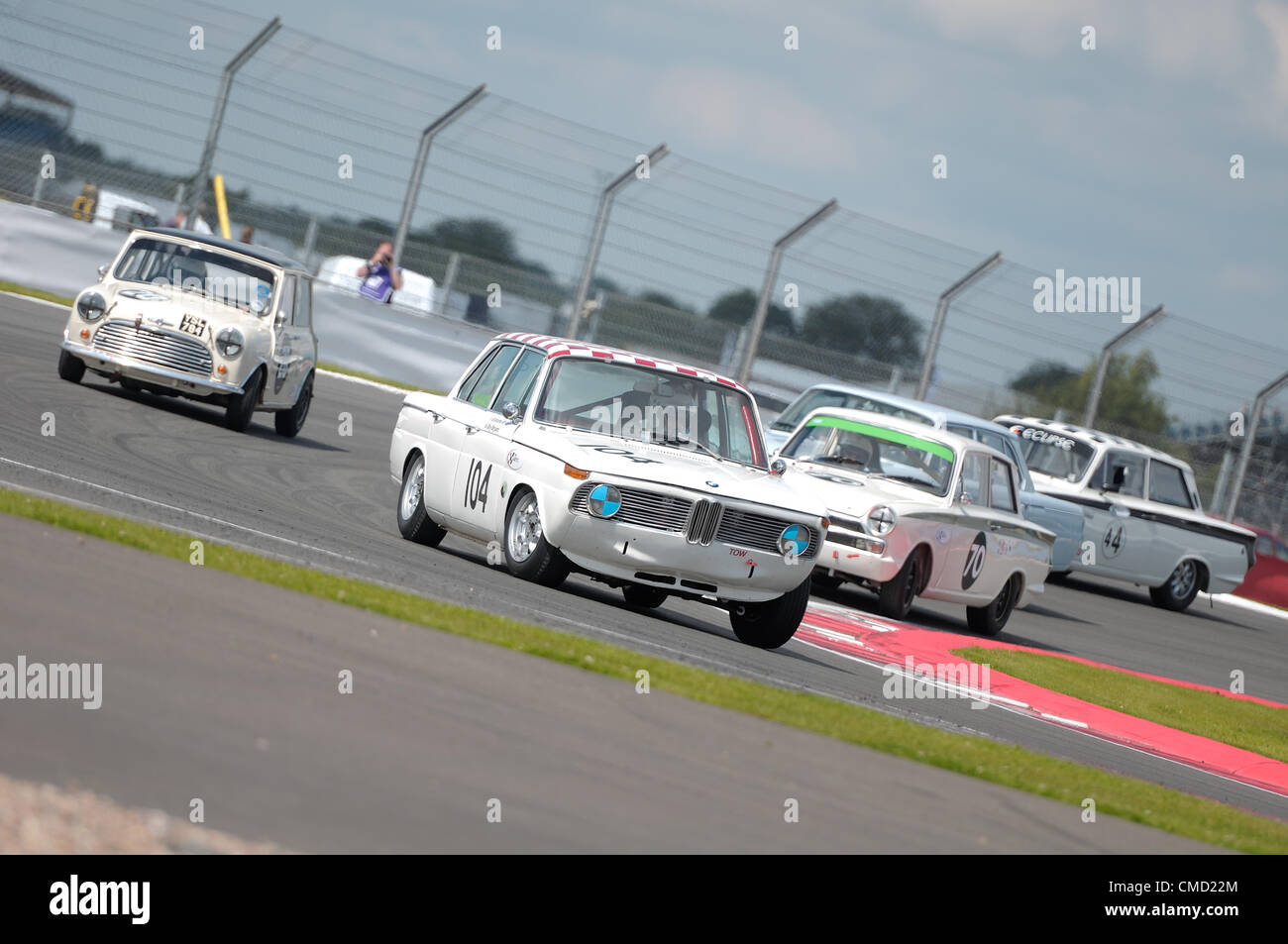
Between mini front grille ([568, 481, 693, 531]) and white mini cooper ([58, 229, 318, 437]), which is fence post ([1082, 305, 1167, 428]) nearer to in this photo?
white mini cooper ([58, 229, 318, 437])

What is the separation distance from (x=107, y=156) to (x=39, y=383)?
347 inches

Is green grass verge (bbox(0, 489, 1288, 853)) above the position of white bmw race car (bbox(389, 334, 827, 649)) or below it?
below

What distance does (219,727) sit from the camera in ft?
17.3

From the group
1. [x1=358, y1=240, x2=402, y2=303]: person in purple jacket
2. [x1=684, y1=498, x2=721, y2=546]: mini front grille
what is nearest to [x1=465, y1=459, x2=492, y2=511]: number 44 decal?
[x1=684, y1=498, x2=721, y2=546]: mini front grille

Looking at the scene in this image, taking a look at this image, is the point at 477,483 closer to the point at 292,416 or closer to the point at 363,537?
the point at 363,537

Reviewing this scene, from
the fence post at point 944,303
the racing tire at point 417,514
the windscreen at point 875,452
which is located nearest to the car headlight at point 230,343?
the racing tire at point 417,514

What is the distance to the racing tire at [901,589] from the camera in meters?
13.6

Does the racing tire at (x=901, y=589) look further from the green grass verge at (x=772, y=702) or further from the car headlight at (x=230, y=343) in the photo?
the car headlight at (x=230, y=343)

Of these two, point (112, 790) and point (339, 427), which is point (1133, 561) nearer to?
point (339, 427)

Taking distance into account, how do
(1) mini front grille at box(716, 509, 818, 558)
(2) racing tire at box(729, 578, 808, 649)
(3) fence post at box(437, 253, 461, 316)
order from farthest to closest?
(3) fence post at box(437, 253, 461, 316) < (2) racing tire at box(729, 578, 808, 649) < (1) mini front grille at box(716, 509, 818, 558)

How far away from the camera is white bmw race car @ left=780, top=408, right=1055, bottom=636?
13.5 metres

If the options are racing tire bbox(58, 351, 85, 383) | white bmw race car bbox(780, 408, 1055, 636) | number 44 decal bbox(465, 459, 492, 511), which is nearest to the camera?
number 44 decal bbox(465, 459, 492, 511)

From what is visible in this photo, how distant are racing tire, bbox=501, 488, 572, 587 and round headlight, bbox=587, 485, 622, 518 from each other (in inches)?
15.6
